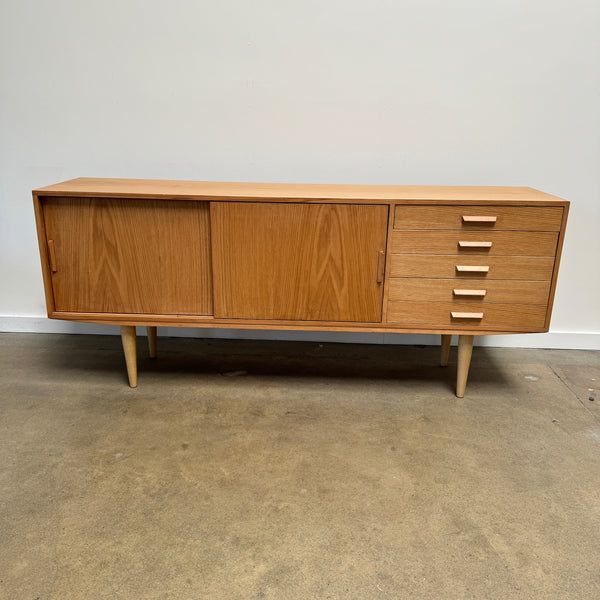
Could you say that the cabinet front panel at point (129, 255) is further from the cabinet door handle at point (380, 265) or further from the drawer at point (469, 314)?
the drawer at point (469, 314)

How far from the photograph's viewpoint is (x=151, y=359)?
2307mm

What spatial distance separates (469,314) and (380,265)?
36 centimetres

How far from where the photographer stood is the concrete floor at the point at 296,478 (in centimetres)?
121

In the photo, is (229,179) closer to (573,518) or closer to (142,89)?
(142,89)

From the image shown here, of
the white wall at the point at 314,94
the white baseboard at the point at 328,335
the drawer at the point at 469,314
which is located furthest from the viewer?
the white baseboard at the point at 328,335

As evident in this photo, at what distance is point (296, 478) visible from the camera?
5.04 feet

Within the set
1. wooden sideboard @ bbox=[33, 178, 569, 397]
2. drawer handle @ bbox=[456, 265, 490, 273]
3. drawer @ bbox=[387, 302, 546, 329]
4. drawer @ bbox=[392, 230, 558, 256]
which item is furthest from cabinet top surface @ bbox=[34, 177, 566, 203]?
drawer @ bbox=[387, 302, 546, 329]

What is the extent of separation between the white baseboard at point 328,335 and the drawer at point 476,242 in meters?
0.76

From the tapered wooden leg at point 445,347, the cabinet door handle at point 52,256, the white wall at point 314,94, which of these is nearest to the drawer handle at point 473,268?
the tapered wooden leg at point 445,347

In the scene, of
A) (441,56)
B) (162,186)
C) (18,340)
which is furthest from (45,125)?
(441,56)

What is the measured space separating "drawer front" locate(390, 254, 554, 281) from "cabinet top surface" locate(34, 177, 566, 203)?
0.19 metres

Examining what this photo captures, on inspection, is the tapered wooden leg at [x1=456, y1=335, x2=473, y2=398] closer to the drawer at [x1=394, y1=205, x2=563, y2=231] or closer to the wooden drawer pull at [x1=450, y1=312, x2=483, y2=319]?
the wooden drawer pull at [x1=450, y1=312, x2=483, y2=319]

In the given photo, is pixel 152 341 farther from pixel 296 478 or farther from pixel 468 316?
pixel 468 316

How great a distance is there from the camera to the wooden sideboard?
1.77m
